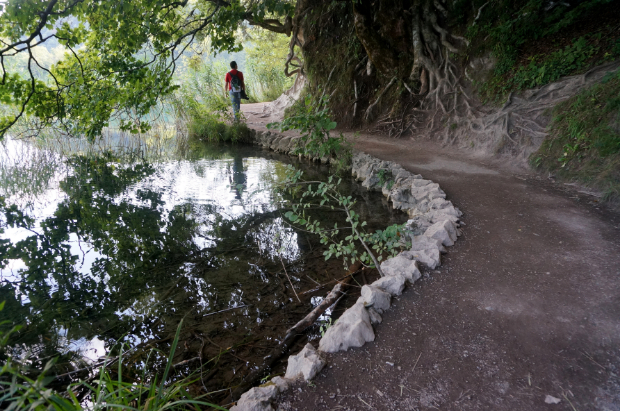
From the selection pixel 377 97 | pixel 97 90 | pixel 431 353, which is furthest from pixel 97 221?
pixel 377 97

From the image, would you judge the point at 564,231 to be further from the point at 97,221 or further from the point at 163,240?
the point at 97,221

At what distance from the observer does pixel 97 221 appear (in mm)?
4254

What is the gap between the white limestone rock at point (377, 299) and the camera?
1.98m

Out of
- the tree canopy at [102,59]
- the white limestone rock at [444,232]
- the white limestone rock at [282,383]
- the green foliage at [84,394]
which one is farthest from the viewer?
the tree canopy at [102,59]

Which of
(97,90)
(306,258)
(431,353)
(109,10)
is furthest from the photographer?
(97,90)

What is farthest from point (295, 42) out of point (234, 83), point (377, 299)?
point (377, 299)

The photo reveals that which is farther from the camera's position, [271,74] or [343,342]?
[271,74]

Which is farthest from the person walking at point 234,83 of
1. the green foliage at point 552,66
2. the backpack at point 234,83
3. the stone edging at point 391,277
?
the green foliage at point 552,66

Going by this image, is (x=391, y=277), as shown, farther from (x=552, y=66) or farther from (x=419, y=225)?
(x=552, y=66)

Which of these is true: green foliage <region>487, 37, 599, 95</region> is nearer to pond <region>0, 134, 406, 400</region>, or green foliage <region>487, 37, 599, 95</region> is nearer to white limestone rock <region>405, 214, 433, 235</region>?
pond <region>0, 134, 406, 400</region>

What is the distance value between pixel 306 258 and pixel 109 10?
3.21m

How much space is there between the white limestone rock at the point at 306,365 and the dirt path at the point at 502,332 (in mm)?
40

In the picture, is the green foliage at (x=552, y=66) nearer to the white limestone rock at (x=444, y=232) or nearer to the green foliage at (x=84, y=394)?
the white limestone rock at (x=444, y=232)

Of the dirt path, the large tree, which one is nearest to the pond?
the dirt path
